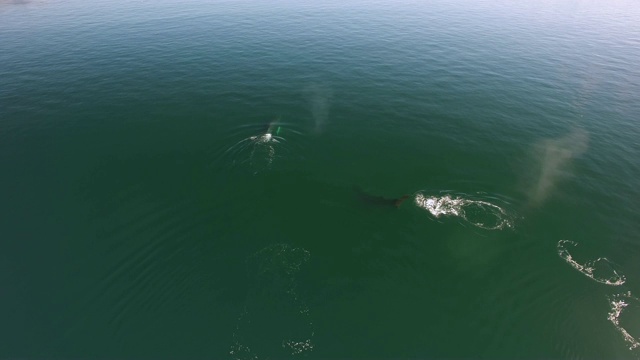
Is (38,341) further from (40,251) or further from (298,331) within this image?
(298,331)

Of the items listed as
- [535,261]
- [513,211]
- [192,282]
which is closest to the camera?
[192,282]

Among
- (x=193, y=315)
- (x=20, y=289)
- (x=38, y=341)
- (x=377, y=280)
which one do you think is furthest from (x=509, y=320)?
(x=20, y=289)

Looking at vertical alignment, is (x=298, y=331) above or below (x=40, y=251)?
below

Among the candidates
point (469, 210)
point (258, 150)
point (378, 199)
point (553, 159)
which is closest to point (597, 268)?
point (469, 210)

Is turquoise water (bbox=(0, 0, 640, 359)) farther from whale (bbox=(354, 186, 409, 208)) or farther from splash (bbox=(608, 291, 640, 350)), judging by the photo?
whale (bbox=(354, 186, 409, 208))

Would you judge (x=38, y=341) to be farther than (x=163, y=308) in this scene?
No

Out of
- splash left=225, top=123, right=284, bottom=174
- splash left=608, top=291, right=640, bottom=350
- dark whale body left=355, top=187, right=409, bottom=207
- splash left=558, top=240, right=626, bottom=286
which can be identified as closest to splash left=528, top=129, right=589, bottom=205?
splash left=558, top=240, right=626, bottom=286

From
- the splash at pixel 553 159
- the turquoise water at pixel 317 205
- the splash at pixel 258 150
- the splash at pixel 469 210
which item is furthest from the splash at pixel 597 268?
the splash at pixel 258 150
